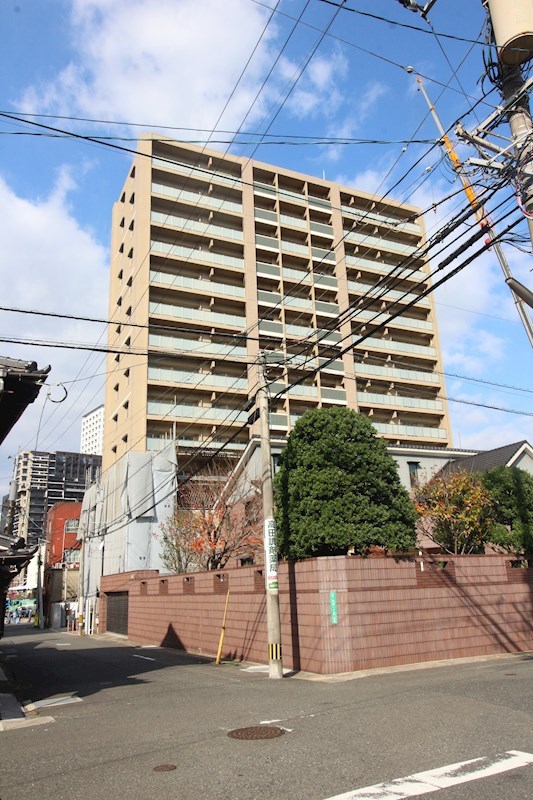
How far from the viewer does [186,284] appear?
4706cm

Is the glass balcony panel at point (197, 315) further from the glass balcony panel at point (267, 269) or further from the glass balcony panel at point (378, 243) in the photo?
the glass balcony panel at point (378, 243)

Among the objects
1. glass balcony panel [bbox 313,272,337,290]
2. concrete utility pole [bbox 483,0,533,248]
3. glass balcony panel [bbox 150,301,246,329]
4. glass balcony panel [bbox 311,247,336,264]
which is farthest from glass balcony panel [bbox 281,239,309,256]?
concrete utility pole [bbox 483,0,533,248]

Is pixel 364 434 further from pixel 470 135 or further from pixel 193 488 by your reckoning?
pixel 193 488

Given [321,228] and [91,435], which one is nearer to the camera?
[321,228]

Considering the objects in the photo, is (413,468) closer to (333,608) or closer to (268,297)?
(268,297)

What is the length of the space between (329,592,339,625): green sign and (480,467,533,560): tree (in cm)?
828

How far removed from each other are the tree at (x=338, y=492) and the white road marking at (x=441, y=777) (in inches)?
329

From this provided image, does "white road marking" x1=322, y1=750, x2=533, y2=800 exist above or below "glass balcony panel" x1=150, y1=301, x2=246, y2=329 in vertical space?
below

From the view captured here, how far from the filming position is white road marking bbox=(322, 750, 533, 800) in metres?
4.91

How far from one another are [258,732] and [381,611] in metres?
7.28

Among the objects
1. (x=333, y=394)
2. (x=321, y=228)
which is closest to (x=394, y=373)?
(x=333, y=394)

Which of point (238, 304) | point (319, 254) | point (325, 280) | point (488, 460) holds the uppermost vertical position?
point (319, 254)

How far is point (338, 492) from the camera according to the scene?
14.5 m

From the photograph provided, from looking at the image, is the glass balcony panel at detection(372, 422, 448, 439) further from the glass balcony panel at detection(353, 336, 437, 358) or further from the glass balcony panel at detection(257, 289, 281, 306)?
the glass balcony panel at detection(257, 289, 281, 306)
